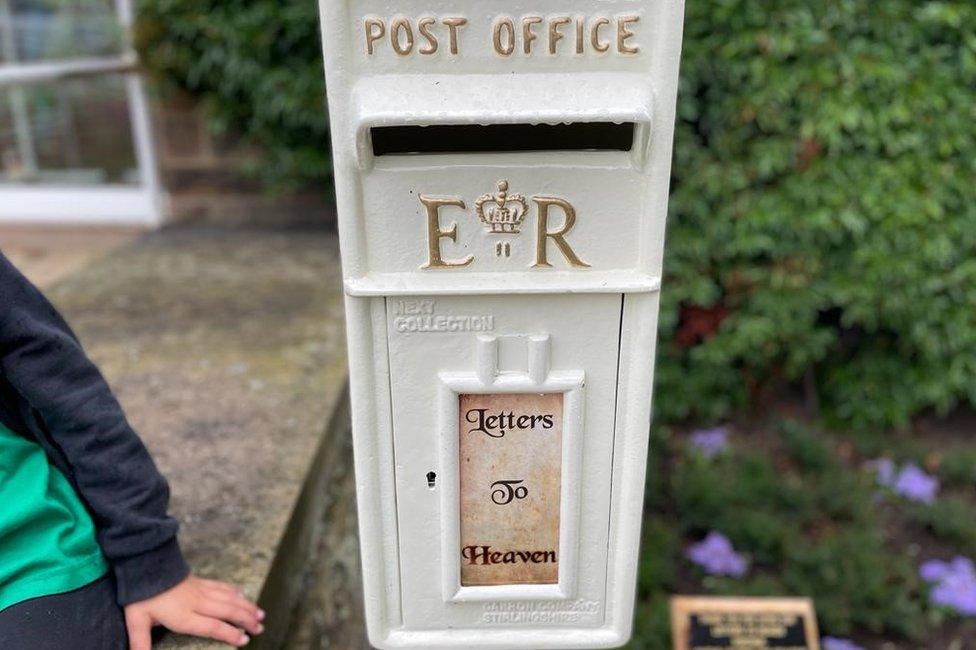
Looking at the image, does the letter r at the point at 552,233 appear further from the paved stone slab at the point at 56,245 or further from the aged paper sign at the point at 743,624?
the paved stone slab at the point at 56,245

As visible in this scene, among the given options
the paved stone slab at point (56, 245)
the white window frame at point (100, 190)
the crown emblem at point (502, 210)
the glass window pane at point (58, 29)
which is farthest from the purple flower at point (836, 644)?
the glass window pane at point (58, 29)

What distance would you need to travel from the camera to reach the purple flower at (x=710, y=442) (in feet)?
9.93

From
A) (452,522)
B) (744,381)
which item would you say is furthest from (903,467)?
(452,522)

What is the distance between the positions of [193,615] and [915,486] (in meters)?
2.36

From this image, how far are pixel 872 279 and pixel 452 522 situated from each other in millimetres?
1947

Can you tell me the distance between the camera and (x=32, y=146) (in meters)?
4.27

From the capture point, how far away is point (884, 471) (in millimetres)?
2922

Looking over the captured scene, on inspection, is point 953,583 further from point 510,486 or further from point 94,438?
point 94,438

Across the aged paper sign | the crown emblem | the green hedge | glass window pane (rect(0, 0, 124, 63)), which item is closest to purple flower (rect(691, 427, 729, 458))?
the green hedge

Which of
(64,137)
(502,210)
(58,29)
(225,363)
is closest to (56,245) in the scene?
(64,137)

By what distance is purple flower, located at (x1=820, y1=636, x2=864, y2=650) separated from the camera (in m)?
2.18

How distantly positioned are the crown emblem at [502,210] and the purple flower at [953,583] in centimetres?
189

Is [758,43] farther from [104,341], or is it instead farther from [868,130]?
[104,341]

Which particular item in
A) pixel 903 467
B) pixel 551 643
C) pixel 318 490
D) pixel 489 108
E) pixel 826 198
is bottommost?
pixel 903 467
